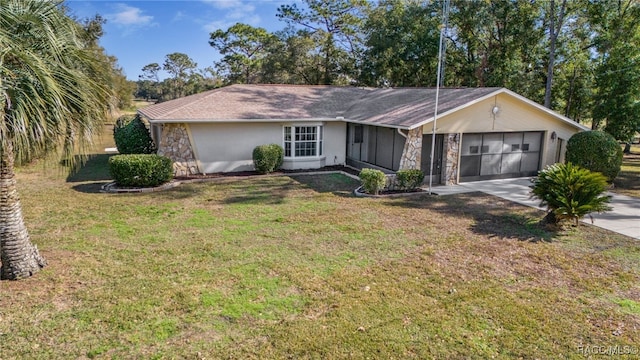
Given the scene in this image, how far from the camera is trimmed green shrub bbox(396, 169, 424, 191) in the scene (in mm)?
12906

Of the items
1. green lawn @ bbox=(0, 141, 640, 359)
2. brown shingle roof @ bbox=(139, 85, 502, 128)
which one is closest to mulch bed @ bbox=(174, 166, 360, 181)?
brown shingle roof @ bbox=(139, 85, 502, 128)

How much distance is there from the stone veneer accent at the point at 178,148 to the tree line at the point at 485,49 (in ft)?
62.3

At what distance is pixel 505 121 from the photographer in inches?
574

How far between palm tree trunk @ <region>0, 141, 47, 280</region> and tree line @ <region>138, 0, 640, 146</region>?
21884 mm

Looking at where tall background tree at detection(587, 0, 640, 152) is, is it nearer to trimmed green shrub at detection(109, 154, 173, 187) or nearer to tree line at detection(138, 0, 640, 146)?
tree line at detection(138, 0, 640, 146)

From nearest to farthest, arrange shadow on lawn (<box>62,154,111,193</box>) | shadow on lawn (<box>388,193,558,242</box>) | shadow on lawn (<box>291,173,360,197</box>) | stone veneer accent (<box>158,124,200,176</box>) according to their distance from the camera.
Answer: shadow on lawn (<box>388,193,558,242</box>) → shadow on lawn (<box>62,154,111,193</box>) → shadow on lawn (<box>291,173,360,197</box>) → stone veneer accent (<box>158,124,200,176</box>)

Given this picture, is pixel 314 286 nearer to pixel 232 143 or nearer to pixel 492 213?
pixel 492 213

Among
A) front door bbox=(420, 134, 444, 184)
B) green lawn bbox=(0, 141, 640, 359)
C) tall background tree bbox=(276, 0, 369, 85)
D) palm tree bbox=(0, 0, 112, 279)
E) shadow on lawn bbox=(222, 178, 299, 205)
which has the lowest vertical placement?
green lawn bbox=(0, 141, 640, 359)

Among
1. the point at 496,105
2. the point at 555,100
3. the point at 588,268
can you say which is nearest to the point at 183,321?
the point at 588,268

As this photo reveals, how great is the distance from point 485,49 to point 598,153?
16294 millimetres

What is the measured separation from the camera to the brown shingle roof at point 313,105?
47.2ft

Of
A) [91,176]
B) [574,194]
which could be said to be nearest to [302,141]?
[91,176]

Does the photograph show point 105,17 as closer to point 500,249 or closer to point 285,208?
point 285,208

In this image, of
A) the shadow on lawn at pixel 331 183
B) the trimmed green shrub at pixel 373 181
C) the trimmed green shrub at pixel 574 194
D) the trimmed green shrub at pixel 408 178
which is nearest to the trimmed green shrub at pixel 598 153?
the trimmed green shrub at pixel 574 194
